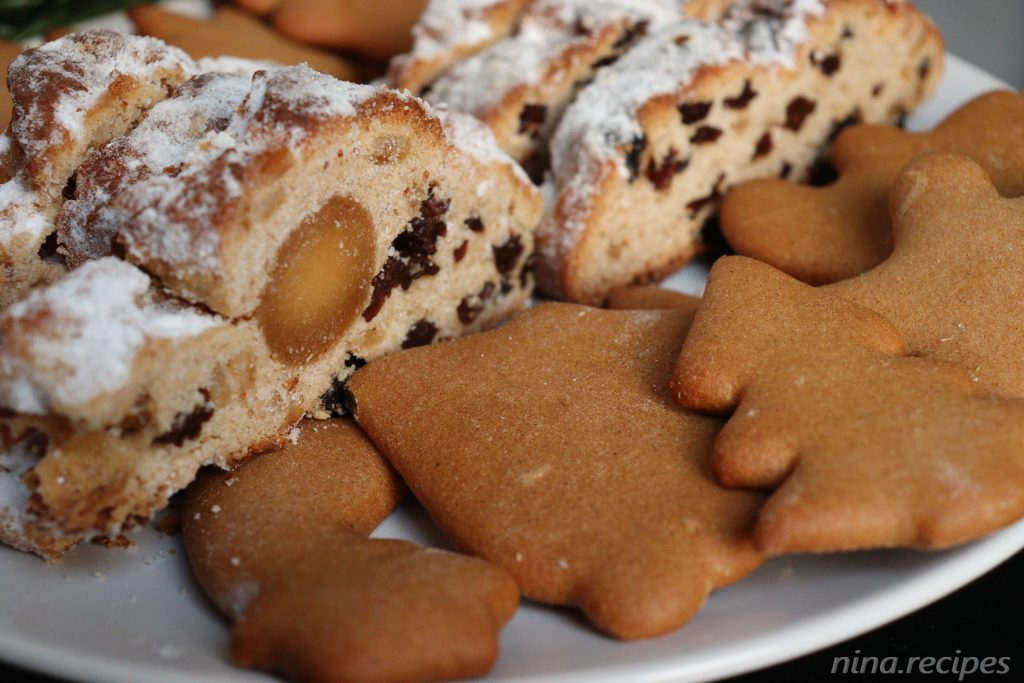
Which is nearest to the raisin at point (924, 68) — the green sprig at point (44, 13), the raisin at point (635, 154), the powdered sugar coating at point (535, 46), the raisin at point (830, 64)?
the raisin at point (830, 64)

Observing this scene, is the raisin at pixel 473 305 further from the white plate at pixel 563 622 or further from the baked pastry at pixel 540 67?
the white plate at pixel 563 622

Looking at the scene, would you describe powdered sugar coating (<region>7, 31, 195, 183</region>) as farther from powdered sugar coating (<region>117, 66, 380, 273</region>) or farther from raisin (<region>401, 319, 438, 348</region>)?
raisin (<region>401, 319, 438, 348</region>)

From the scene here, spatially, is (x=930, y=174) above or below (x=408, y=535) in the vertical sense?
above

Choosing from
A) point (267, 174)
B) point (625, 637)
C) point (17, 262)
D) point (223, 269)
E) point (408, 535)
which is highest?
point (267, 174)

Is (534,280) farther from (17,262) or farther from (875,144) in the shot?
(17,262)

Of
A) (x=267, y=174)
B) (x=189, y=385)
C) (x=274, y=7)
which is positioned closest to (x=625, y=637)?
(x=189, y=385)

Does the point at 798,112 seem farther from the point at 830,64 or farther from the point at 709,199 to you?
the point at 709,199
